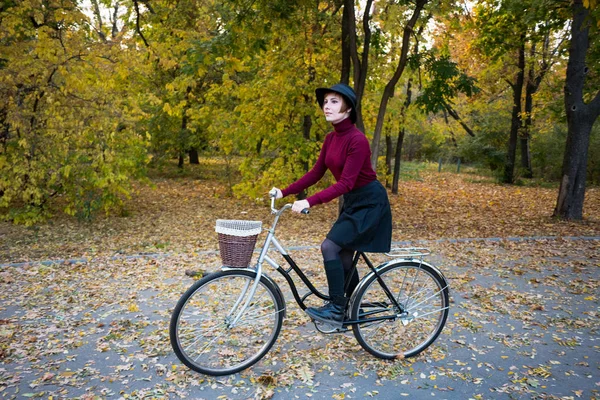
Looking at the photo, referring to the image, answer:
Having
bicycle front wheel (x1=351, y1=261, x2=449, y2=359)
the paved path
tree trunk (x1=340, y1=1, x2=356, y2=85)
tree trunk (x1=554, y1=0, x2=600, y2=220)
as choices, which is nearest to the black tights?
bicycle front wheel (x1=351, y1=261, x2=449, y2=359)

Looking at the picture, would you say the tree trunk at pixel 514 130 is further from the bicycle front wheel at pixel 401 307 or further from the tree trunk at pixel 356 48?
the bicycle front wheel at pixel 401 307

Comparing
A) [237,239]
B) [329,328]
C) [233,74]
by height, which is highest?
[233,74]

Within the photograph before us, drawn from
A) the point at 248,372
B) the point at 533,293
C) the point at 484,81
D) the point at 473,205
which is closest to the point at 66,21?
the point at 248,372

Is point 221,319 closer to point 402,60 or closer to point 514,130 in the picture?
point 402,60

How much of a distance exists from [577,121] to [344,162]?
27.0ft

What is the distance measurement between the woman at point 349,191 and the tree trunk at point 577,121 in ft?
26.2

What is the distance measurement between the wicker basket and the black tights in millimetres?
550

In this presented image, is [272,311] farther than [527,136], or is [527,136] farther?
[527,136]

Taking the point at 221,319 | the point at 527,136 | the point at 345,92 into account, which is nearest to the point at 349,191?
the point at 345,92

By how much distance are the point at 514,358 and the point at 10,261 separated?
6.46 meters

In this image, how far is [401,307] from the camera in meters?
3.87

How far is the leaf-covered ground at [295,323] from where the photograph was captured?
3373 millimetres

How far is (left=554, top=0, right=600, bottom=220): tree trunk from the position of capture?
9.62m

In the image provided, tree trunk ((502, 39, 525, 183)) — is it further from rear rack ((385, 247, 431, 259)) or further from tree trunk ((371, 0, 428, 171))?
rear rack ((385, 247, 431, 259))
